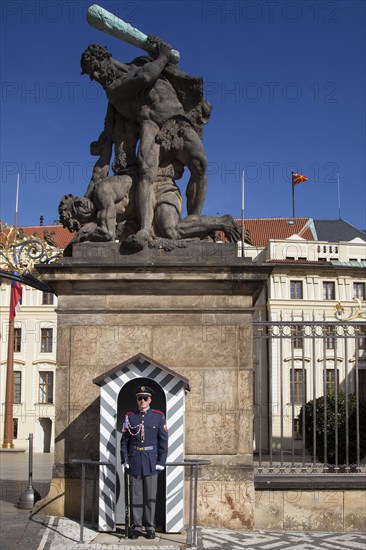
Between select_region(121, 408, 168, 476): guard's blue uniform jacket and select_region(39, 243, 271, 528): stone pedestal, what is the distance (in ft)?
3.18

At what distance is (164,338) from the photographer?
8.83 m

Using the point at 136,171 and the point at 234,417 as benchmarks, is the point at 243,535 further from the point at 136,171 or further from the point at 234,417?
the point at 136,171

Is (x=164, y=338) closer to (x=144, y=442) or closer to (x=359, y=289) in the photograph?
(x=144, y=442)

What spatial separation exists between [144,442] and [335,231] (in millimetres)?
50184

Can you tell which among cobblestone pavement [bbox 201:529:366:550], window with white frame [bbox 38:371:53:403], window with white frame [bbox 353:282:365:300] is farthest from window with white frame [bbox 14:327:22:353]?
cobblestone pavement [bbox 201:529:366:550]

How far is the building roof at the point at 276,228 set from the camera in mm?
54547

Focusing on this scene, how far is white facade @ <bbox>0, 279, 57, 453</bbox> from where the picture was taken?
4822cm

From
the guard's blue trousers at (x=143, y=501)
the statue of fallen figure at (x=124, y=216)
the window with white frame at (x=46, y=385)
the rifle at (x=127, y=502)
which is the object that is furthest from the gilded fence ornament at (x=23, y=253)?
the window with white frame at (x=46, y=385)

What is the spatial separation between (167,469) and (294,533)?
6.15 ft

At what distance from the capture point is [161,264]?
344 inches

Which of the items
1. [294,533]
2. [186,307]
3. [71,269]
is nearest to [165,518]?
[294,533]

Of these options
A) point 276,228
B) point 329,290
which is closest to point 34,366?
point 329,290

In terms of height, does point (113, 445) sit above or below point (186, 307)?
below

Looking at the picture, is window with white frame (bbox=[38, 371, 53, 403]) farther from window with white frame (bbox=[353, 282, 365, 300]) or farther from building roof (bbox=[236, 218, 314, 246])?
window with white frame (bbox=[353, 282, 365, 300])
